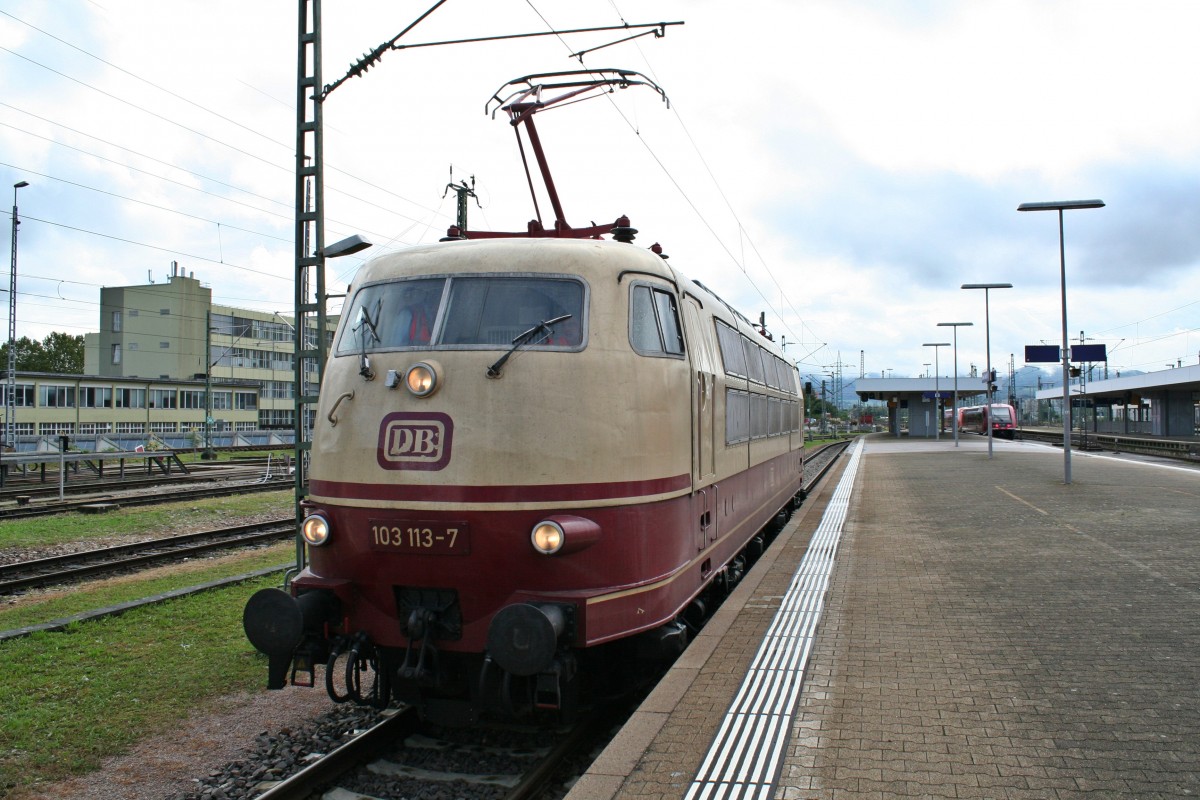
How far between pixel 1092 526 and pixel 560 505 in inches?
459

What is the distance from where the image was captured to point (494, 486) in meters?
5.19

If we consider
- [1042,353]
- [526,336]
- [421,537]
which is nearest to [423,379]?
[526,336]

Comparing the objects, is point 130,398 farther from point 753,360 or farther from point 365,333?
point 365,333

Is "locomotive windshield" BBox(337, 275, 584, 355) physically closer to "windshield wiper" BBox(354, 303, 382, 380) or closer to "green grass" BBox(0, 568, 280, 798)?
"windshield wiper" BBox(354, 303, 382, 380)

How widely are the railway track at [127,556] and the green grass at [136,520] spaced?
1.40m

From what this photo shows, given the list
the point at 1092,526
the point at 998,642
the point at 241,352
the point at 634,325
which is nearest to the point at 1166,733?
the point at 998,642

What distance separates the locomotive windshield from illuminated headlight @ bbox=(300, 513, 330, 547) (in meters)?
1.16

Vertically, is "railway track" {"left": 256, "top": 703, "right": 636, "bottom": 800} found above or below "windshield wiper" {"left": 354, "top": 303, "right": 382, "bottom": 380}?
below

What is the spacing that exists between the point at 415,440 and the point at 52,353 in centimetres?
8768

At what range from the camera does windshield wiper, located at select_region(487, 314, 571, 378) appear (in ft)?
17.6

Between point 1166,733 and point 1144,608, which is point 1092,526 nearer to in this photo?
point 1144,608

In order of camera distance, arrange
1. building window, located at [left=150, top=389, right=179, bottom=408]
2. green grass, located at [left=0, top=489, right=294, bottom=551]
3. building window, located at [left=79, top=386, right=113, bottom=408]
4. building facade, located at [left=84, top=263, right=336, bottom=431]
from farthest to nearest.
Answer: building facade, located at [left=84, top=263, right=336, bottom=431] < building window, located at [left=150, top=389, right=179, bottom=408] < building window, located at [left=79, top=386, right=113, bottom=408] < green grass, located at [left=0, top=489, right=294, bottom=551]

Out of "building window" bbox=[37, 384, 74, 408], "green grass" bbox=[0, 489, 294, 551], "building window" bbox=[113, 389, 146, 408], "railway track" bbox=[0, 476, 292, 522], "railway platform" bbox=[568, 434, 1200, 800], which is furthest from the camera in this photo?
"building window" bbox=[113, 389, 146, 408]

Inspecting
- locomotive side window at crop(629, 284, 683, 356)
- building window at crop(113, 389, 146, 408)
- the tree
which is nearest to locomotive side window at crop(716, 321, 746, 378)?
locomotive side window at crop(629, 284, 683, 356)
